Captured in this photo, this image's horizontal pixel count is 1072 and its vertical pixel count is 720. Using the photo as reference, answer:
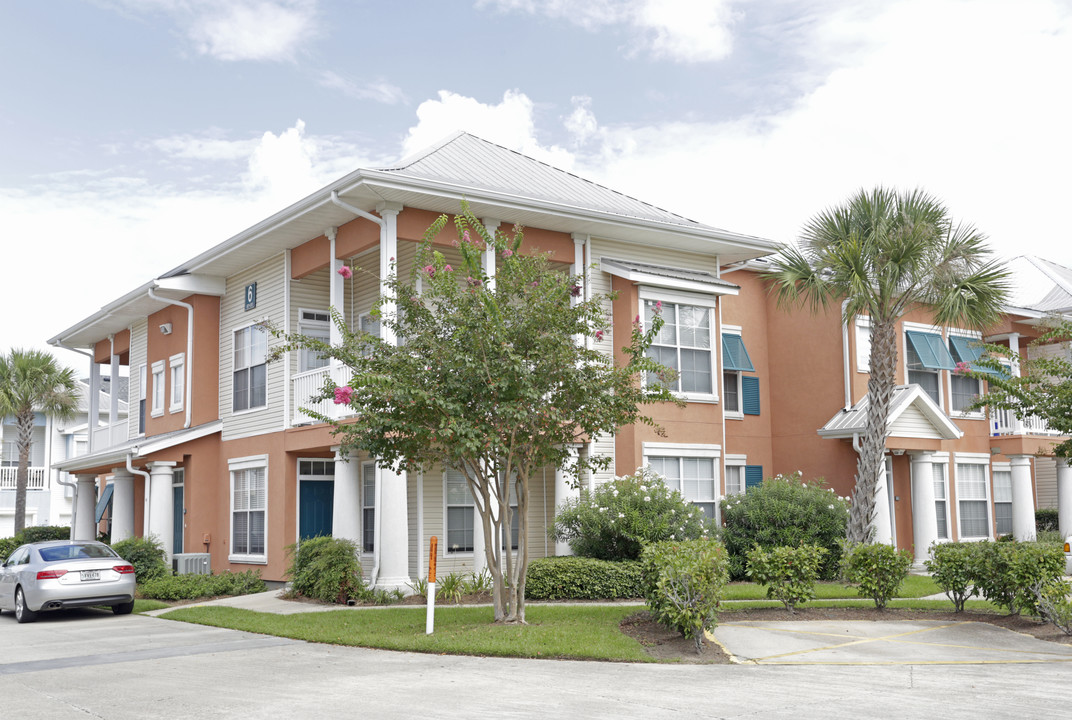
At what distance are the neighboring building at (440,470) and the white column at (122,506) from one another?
49mm

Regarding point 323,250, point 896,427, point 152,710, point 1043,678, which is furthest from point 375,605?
point 896,427

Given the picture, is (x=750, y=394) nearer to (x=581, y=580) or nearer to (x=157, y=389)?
(x=581, y=580)

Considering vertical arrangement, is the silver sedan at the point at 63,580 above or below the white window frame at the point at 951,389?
below

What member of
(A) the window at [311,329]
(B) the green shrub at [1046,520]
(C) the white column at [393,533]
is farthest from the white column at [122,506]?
(B) the green shrub at [1046,520]

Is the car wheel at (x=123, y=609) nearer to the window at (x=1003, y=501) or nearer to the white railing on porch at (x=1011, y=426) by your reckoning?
the white railing on porch at (x=1011, y=426)

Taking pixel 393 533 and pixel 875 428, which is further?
pixel 875 428

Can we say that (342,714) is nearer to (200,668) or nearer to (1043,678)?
(200,668)

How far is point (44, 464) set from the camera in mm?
42438

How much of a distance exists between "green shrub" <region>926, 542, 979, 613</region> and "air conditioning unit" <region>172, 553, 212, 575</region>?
1421 cm

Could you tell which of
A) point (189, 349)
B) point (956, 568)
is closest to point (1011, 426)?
point (956, 568)

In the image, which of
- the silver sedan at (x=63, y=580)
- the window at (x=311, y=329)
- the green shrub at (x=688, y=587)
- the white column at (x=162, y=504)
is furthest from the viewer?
the white column at (x=162, y=504)

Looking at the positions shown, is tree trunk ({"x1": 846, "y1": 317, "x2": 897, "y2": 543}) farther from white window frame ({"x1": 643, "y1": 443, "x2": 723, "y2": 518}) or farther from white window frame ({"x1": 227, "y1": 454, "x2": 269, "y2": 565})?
white window frame ({"x1": 227, "y1": 454, "x2": 269, "y2": 565})

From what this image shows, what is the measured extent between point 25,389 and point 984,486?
95.7ft

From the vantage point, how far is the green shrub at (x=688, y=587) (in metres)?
11.4
